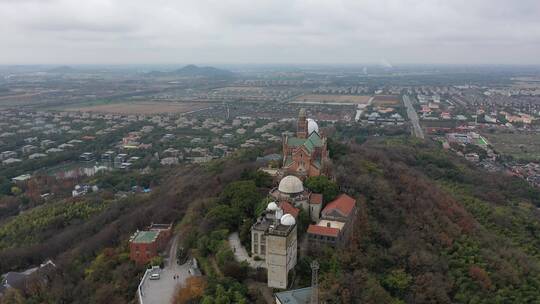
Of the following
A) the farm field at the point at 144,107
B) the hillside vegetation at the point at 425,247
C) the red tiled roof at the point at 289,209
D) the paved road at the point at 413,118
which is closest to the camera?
the hillside vegetation at the point at 425,247

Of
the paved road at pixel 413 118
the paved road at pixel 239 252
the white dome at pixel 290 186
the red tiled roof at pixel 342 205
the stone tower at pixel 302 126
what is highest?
the stone tower at pixel 302 126

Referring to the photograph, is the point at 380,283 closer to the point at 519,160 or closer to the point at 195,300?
the point at 195,300

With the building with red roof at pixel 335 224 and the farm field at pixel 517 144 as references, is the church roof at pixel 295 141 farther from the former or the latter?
the farm field at pixel 517 144

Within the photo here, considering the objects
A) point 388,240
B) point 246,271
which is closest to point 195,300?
point 246,271

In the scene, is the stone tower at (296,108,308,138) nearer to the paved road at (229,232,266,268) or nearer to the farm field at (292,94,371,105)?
the paved road at (229,232,266,268)

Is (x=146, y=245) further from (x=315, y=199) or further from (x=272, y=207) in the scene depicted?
(x=315, y=199)

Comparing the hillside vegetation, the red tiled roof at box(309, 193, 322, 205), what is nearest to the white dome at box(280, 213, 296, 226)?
the hillside vegetation

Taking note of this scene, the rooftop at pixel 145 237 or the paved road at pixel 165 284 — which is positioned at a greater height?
the rooftop at pixel 145 237

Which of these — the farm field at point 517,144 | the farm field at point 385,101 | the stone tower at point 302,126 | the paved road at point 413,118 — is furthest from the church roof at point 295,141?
the farm field at point 385,101
